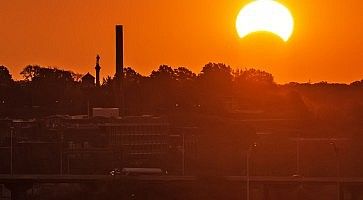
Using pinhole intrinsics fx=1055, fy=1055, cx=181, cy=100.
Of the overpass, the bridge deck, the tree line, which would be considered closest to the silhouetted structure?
the tree line

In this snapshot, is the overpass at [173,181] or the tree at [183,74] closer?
the overpass at [173,181]

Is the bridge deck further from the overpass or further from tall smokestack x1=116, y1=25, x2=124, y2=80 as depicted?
tall smokestack x1=116, y1=25, x2=124, y2=80

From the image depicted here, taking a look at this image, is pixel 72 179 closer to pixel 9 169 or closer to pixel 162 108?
pixel 9 169

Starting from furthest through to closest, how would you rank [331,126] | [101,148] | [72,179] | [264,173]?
[331,126] → [101,148] → [264,173] → [72,179]

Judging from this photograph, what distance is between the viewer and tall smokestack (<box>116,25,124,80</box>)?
71.1 meters

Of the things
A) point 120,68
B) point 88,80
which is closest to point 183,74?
point 88,80

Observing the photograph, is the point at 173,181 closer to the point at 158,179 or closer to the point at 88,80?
the point at 158,179

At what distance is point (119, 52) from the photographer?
72.2m

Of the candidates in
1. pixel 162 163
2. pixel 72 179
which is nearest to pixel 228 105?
pixel 162 163

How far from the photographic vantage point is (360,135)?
2746 inches

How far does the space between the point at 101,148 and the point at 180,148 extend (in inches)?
194

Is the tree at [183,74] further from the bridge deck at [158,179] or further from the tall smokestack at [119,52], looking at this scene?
the bridge deck at [158,179]

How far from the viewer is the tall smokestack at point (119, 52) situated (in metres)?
71.1

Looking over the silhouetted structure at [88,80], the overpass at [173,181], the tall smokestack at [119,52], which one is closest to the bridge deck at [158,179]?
the overpass at [173,181]
